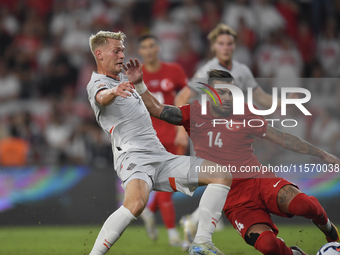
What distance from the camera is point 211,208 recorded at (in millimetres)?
3951

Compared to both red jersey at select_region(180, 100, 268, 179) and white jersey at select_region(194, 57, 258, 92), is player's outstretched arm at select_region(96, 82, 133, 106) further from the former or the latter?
white jersey at select_region(194, 57, 258, 92)

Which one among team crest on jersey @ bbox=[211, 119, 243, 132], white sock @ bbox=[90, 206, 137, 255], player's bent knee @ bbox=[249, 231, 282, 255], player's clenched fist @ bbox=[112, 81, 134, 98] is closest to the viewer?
player's clenched fist @ bbox=[112, 81, 134, 98]

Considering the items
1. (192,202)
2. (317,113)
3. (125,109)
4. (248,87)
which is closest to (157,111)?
(125,109)

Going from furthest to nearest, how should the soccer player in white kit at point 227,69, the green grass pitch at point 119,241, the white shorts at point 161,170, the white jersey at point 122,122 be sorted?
the soccer player in white kit at point 227,69 < the green grass pitch at point 119,241 < the white jersey at point 122,122 < the white shorts at point 161,170

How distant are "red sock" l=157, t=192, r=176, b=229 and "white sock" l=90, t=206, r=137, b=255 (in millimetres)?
2283

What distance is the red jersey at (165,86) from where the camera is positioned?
6.32 m

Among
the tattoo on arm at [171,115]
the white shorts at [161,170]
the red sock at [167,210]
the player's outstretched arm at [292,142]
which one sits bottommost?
the red sock at [167,210]

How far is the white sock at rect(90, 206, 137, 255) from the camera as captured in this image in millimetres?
3756

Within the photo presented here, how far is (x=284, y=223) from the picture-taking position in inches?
283

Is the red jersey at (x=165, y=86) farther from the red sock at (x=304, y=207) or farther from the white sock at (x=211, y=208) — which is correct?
the red sock at (x=304, y=207)

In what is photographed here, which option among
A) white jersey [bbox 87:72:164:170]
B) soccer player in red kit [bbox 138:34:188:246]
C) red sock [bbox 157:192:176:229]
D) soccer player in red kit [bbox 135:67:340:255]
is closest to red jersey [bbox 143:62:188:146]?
soccer player in red kit [bbox 138:34:188:246]

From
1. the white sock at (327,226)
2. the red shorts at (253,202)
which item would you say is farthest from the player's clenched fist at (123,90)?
the white sock at (327,226)

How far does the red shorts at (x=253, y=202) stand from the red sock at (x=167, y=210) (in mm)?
1790

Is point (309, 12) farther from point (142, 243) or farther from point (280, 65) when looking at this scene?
point (142, 243)
